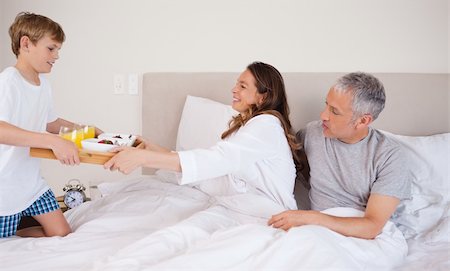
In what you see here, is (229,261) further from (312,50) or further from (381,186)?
(312,50)

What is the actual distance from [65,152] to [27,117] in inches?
13.7

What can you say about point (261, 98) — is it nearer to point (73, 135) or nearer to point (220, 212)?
point (220, 212)

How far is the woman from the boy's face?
0.48 meters

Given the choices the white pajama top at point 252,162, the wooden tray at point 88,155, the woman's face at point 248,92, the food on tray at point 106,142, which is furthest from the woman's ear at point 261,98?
the wooden tray at point 88,155

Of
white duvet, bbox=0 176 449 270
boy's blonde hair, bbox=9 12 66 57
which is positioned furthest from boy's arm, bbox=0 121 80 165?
boy's blonde hair, bbox=9 12 66 57

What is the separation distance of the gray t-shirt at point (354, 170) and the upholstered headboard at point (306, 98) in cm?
36

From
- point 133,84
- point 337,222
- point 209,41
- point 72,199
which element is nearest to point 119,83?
point 133,84

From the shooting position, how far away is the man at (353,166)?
1511 millimetres

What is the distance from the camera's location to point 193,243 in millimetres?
1407

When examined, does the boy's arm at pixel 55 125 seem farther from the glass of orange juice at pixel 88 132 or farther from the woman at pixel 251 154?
the woman at pixel 251 154

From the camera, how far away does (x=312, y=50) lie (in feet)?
7.34

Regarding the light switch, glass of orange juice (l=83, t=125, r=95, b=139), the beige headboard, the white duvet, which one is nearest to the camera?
the white duvet

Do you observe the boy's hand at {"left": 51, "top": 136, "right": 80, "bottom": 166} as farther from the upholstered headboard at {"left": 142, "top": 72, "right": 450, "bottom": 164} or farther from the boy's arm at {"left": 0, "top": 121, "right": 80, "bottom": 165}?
the upholstered headboard at {"left": 142, "top": 72, "right": 450, "bottom": 164}

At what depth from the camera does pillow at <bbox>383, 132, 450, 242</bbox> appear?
1712mm
